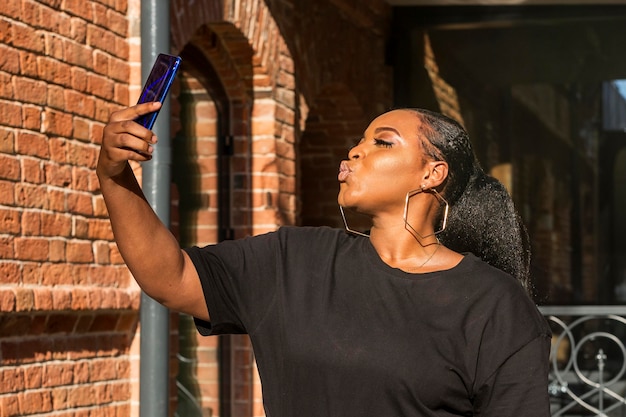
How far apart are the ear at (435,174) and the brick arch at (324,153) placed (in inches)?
233

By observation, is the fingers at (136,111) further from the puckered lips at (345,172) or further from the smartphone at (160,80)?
the puckered lips at (345,172)

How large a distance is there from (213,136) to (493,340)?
14.0 feet

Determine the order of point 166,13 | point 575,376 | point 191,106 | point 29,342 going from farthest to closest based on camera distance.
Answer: point 575,376 → point 191,106 → point 166,13 → point 29,342

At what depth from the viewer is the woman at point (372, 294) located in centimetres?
252

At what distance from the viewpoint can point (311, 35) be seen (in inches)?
294

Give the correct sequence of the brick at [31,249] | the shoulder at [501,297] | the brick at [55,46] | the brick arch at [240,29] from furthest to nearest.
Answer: the brick arch at [240,29] → the brick at [55,46] → the brick at [31,249] → the shoulder at [501,297]

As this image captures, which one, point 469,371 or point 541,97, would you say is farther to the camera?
point 541,97

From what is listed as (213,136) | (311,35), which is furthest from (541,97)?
(213,136)

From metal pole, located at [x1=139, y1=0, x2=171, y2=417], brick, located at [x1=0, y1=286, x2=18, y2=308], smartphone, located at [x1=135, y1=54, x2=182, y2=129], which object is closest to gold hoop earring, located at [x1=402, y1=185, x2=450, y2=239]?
smartphone, located at [x1=135, y1=54, x2=182, y2=129]

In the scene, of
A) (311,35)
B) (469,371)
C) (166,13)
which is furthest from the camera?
(311,35)

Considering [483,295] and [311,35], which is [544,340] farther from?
[311,35]

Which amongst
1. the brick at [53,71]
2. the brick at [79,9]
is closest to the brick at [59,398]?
the brick at [53,71]

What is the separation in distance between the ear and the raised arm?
0.55 meters

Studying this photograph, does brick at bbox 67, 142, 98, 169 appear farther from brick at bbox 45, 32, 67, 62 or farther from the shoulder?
the shoulder
